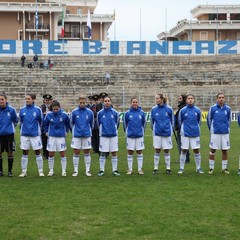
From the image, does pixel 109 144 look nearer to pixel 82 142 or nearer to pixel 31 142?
pixel 82 142

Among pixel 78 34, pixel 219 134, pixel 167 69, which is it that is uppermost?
pixel 78 34

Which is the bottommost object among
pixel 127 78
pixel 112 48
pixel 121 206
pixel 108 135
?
pixel 121 206

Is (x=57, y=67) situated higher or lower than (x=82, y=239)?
higher

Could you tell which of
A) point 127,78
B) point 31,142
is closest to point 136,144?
point 31,142

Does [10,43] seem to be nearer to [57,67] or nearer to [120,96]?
[57,67]

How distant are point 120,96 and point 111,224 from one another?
36.6 meters

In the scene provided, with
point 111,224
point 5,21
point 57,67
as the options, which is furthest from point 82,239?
point 5,21

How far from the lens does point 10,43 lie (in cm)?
5484

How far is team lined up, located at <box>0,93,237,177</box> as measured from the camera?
1320 cm

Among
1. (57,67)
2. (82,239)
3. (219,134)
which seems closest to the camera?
(82,239)

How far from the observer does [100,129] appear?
13555 millimetres

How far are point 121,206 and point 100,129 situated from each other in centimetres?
415

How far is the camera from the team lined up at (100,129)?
13203 mm

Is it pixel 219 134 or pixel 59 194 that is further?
pixel 219 134
